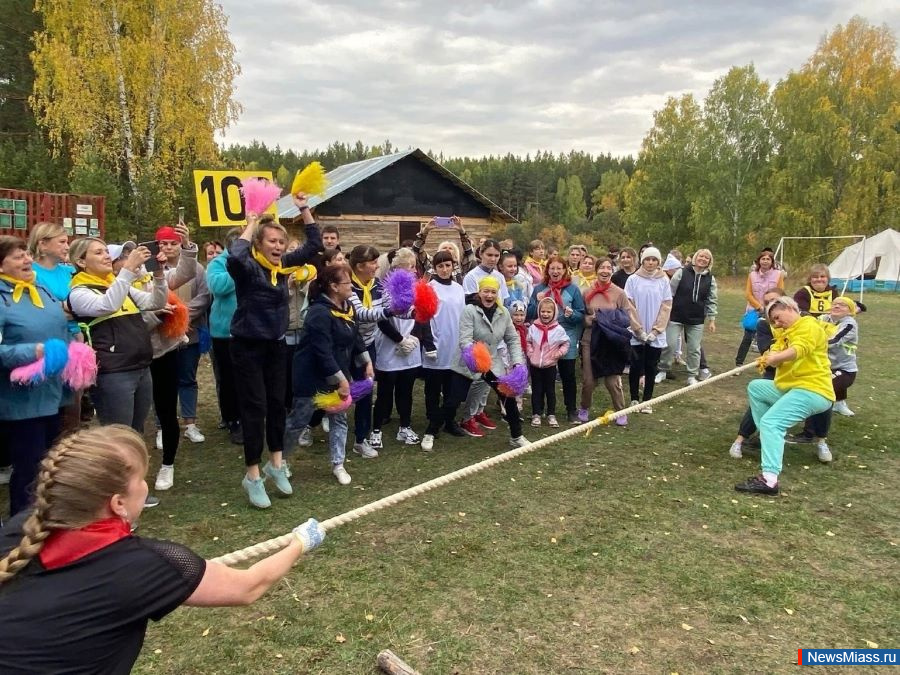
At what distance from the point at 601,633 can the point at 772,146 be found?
42017mm

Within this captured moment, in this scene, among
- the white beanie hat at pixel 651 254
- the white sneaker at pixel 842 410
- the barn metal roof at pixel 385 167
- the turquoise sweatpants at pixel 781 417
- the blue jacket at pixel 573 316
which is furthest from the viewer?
the barn metal roof at pixel 385 167

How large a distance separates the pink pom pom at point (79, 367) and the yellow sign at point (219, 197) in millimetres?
2135

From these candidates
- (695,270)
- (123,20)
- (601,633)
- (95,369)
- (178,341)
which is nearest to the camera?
(601,633)

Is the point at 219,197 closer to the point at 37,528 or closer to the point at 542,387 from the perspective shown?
the point at 542,387

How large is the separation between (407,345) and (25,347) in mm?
3390

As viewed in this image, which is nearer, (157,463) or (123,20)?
(157,463)

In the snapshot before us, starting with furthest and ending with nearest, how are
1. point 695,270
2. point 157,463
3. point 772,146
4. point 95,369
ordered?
point 772,146
point 695,270
point 157,463
point 95,369

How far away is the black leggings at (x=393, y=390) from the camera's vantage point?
6735 mm

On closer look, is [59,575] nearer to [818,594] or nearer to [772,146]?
[818,594]

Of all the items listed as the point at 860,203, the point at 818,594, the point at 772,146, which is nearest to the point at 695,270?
the point at 818,594

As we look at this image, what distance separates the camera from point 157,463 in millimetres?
5957

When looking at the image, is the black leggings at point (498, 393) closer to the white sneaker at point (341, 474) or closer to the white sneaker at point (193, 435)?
the white sneaker at point (341, 474)

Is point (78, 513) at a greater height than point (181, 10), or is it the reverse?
point (181, 10)

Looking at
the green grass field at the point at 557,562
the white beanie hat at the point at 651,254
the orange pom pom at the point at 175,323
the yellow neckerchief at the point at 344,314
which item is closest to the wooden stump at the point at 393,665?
the green grass field at the point at 557,562
